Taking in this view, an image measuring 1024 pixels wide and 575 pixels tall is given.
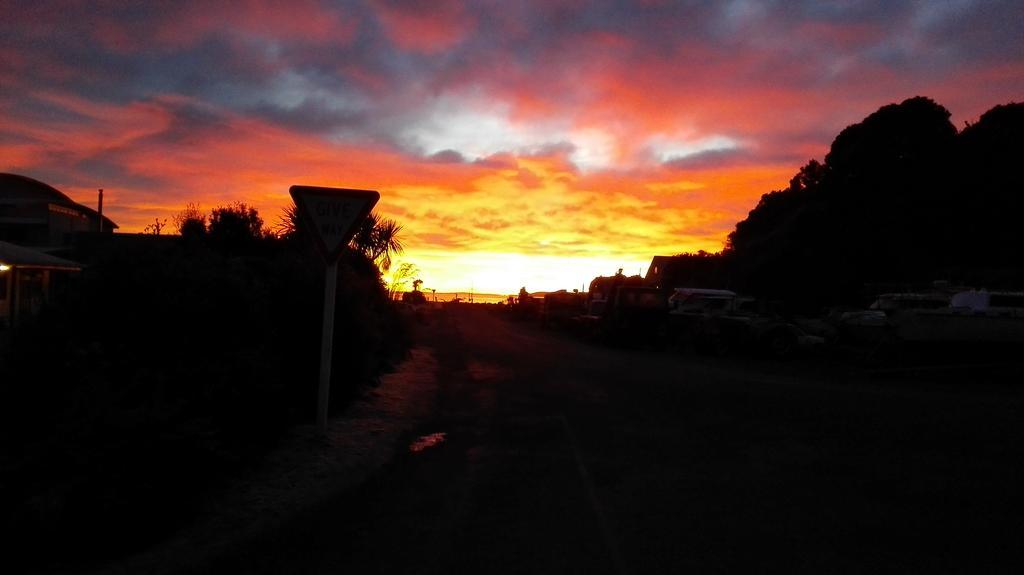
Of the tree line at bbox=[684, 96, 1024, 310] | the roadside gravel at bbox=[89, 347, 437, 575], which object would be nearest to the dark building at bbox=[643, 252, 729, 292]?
the tree line at bbox=[684, 96, 1024, 310]

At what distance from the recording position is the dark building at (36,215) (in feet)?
169

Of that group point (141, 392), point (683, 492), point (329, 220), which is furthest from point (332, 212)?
point (683, 492)

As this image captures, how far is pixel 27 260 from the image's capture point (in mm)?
29375

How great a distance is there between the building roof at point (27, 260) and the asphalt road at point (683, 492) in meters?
21.3

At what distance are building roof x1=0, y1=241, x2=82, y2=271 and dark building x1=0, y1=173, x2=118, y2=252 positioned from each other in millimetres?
20025

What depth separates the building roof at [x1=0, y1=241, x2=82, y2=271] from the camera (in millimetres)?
28328

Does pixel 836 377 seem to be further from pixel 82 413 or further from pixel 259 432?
pixel 82 413

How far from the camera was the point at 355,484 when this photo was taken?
26.3 feet

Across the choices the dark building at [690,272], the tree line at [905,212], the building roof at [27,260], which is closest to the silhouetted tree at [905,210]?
the tree line at [905,212]

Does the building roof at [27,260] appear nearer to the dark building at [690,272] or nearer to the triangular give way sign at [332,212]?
the triangular give way sign at [332,212]

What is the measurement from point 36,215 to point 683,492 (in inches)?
2218

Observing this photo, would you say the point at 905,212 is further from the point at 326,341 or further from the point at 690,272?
the point at 326,341

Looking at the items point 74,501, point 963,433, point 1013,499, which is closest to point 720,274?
point 963,433

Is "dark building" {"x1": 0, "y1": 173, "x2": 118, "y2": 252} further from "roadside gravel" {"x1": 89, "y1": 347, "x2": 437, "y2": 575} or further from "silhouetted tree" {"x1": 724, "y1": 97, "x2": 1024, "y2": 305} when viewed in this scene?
"roadside gravel" {"x1": 89, "y1": 347, "x2": 437, "y2": 575}
